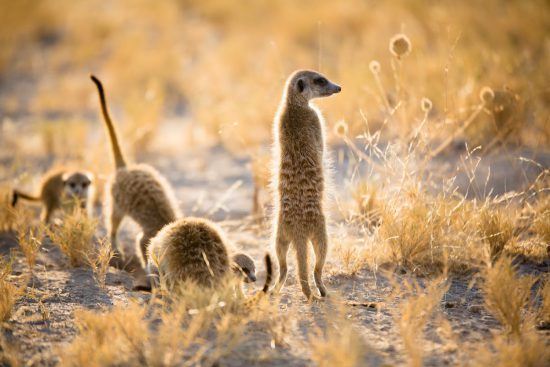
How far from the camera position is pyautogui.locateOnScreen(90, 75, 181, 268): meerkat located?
14.6ft

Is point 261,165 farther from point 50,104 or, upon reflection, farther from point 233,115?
point 50,104

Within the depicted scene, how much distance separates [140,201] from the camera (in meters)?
4.53

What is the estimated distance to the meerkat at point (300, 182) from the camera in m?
3.46

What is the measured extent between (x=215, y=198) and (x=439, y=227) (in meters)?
2.80

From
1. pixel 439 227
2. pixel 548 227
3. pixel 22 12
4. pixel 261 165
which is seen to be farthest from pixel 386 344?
pixel 22 12

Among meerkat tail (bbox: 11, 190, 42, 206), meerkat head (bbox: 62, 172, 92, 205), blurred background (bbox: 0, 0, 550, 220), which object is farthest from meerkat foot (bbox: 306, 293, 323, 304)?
meerkat tail (bbox: 11, 190, 42, 206)

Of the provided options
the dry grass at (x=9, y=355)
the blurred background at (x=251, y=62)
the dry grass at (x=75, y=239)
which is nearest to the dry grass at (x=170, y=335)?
the dry grass at (x=9, y=355)

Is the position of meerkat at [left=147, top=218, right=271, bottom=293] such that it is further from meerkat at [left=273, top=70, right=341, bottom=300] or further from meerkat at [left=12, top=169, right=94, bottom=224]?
meerkat at [left=12, top=169, right=94, bottom=224]

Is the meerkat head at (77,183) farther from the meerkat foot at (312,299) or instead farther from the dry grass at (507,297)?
the dry grass at (507,297)

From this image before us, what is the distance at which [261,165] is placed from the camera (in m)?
5.44

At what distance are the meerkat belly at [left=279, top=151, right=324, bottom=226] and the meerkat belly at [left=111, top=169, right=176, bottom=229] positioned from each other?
1307mm

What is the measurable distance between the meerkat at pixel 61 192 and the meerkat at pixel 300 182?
2.41 metres

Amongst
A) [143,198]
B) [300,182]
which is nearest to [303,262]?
[300,182]

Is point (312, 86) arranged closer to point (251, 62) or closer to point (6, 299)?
point (6, 299)
